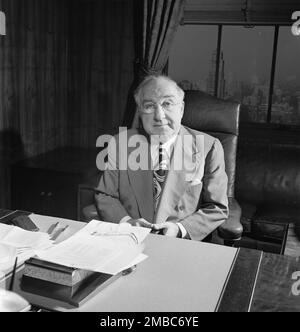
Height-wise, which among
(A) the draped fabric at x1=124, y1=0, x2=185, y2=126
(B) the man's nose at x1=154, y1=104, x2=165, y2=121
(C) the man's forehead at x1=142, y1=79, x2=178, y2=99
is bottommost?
(B) the man's nose at x1=154, y1=104, x2=165, y2=121

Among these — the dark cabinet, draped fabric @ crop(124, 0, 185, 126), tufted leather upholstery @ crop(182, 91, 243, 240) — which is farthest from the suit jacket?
draped fabric @ crop(124, 0, 185, 126)

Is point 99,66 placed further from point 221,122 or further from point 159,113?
point 159,113

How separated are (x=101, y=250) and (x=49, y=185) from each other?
1897 millimetres

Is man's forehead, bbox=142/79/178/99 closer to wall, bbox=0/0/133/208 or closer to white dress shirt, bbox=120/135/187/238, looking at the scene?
white dress shirt, bbox=120/135/187/238

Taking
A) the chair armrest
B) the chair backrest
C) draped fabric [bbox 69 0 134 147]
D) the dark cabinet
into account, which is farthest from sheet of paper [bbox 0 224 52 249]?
draped fabric [bbox 69 0 134 147]

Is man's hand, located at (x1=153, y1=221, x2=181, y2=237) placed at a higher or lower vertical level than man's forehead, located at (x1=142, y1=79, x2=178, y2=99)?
lower

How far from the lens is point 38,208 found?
3127mm

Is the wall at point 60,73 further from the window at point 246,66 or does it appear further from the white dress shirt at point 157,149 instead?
the white dress shirt at point 157,149

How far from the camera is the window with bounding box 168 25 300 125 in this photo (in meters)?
3.28

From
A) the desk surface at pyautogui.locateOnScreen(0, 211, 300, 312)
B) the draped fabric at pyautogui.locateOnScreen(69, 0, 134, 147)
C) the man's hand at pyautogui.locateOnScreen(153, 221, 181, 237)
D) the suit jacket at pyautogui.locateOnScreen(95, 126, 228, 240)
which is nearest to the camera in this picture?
the desk surface at pyautogui.locateOnScreen(0, 211, 300, 312)

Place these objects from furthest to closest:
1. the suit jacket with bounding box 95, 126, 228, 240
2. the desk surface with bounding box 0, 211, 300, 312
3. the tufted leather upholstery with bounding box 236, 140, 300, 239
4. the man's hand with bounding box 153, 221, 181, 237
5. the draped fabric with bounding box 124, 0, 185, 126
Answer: the draped fabric with bounding box 124, 0, 185, 126 → the tufted leather upholstery with bounding box 236, 140, 300, 239 → the suit jacket with bounding box 95, 126, 228, 240 → the man's hand with bounding box 153, 221, 181, 237 → the desk surface with bounding box 0, 211, 300, 312

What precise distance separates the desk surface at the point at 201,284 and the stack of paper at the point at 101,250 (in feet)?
0.18

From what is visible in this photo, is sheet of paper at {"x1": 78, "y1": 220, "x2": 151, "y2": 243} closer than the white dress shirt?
Yes

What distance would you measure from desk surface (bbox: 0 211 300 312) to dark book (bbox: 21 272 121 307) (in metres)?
0.02
